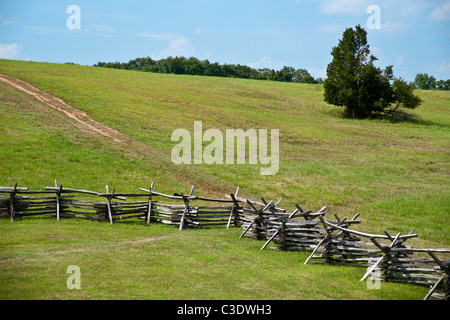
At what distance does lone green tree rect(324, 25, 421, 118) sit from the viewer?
44.6 metres

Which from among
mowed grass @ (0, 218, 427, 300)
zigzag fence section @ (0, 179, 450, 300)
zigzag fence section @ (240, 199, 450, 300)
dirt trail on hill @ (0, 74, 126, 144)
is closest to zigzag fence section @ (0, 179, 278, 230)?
zigzag fence section @ (0, 179, 450, 300)

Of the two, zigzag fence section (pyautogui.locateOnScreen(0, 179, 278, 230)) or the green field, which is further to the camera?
zigzag fence section (pyautogui.locateOnScreen(0, 179, 278, 230))

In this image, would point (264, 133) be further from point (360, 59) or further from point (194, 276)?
point (194, 276)

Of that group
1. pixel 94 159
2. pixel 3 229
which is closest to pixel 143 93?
pixel 94 159

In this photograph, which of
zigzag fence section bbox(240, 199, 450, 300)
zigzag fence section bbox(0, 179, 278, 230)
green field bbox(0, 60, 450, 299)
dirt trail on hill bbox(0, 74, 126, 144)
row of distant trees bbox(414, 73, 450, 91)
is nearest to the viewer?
green field bbox(0, 60, 450, 299)

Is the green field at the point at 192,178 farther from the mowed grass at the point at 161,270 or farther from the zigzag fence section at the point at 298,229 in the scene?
the zigzag fence section at the point at 298,229

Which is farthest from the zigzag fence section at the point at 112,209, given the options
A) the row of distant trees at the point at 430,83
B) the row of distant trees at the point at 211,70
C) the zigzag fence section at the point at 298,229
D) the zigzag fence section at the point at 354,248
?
the row of distant trees at the point at 430,83

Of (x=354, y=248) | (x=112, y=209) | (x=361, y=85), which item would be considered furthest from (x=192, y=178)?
(x=361, y=85)

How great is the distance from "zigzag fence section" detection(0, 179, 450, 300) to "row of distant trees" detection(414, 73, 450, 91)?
368 feet

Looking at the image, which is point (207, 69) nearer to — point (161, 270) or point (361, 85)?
point (361, 85)

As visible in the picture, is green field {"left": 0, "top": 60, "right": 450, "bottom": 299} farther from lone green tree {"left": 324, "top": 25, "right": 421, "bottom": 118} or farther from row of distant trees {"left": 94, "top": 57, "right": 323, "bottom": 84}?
row of distant trees {"left": 94, "top": 57, "right": 323, "bottom": 84}

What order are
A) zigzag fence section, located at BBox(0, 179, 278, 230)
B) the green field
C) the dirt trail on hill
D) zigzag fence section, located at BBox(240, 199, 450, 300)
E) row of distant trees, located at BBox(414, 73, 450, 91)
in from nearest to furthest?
the green field, zigzag fence section, located at BBox(240, 199, 450, 300), zigzag fence section, located at BBox(0, 179, 278, 230), the dirt trail on hill, row of distant trees, located at BBox(414, 73, 450, 91)

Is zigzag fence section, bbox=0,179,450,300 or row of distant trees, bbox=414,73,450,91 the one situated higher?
row of distant trees, bbox=414,73,450,91

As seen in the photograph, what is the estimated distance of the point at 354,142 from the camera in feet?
116
